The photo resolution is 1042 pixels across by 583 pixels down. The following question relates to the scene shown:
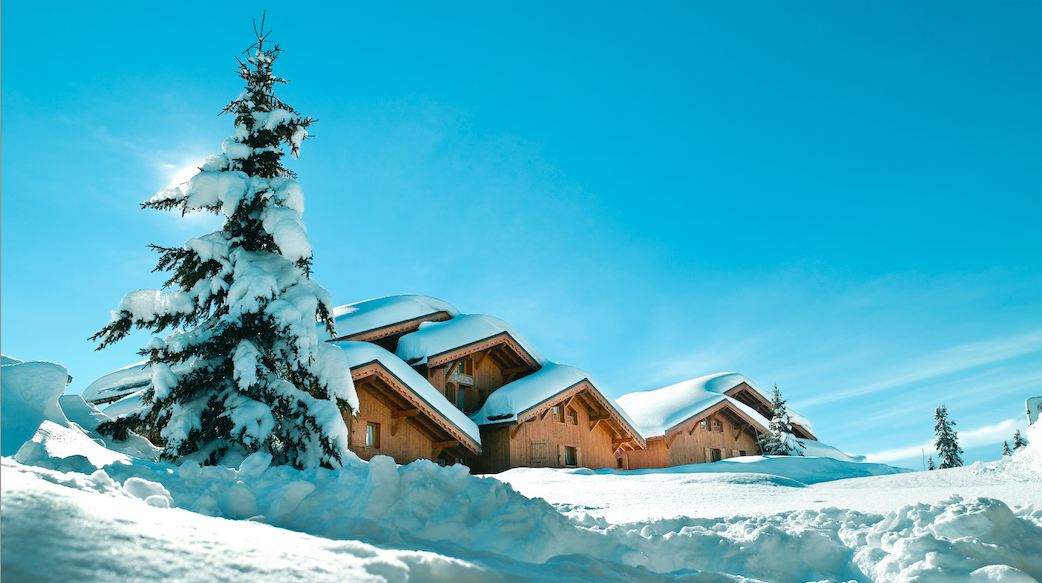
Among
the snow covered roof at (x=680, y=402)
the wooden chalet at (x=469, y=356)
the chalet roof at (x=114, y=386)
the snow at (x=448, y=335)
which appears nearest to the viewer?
the snow at (x=448, y=335)

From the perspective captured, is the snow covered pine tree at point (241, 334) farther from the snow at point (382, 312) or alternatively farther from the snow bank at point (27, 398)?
the snow at point (382, 312)

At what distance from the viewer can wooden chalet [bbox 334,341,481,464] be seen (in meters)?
17.8

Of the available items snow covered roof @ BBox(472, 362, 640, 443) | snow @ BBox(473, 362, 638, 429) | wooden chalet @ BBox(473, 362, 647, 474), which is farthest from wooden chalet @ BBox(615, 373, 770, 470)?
snow @ BBox(473, 362, 638, 429)

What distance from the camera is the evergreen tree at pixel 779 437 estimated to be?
31.7 m

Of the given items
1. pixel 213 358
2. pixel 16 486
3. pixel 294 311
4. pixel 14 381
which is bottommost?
pixel 16 486

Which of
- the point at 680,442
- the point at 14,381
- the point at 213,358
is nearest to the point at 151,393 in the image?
the point at 213,358

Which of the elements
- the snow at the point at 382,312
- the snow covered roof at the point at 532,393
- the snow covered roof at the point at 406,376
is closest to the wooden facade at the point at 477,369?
the snow covered roof at the point at 532,393

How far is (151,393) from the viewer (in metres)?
10.2

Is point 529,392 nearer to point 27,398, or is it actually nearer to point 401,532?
point 27,398

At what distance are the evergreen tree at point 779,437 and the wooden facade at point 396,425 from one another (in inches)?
755

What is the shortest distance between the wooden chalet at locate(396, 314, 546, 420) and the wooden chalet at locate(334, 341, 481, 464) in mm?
2128

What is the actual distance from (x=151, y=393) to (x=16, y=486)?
349 inches

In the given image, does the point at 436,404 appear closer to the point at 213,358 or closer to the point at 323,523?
the point at 213,358

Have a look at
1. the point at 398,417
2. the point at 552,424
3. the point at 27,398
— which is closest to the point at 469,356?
the point at 552,424
